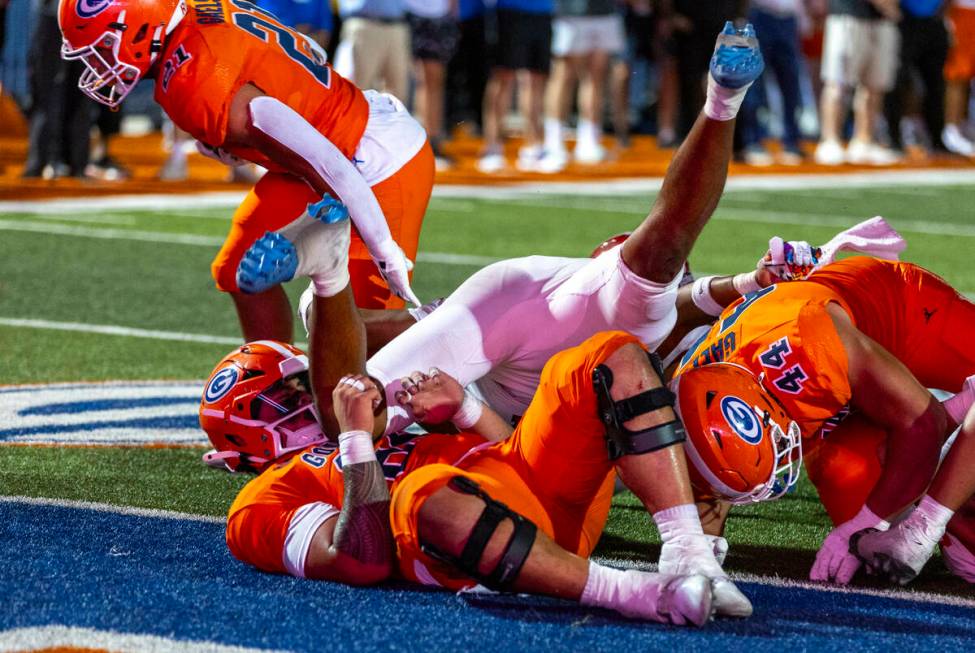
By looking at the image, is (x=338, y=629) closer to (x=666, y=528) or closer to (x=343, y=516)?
(x=343, y=516)

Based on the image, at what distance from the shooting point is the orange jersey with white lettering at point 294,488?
12.5ft

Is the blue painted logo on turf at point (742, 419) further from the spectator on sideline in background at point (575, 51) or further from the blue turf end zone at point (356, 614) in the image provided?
the spectator on sideline in background at point (575, 51)

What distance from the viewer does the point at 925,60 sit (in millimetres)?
16734

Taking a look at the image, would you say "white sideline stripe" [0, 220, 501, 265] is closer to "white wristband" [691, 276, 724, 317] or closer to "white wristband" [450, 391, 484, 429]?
"white wristband" [691, 276, 724, 317]

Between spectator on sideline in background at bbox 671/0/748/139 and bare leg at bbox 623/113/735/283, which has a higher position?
bare leg at bbox 623/113/735/283

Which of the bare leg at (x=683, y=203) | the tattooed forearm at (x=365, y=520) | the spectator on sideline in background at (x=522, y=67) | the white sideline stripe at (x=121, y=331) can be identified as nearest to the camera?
the tattooed forearm at (x=365, y=520)

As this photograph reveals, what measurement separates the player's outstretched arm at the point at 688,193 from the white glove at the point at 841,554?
0.76 meters

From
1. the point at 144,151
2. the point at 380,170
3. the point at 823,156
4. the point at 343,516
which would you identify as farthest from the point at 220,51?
the point at 823,156

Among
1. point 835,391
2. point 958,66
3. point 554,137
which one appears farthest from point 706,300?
point 958,66

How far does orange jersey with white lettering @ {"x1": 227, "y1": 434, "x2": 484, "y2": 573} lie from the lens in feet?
12.5

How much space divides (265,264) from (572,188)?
32.3 feet

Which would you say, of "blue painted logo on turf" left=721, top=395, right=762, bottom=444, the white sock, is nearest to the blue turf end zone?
"blue painted logo on turf" left=721, top=395, right=762, bottom=444

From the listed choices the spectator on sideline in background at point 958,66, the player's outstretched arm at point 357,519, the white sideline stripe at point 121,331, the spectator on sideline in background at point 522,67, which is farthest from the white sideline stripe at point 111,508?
the spectator on sideline in background at point 958,66

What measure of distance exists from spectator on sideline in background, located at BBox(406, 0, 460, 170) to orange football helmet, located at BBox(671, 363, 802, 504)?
10018 mm
